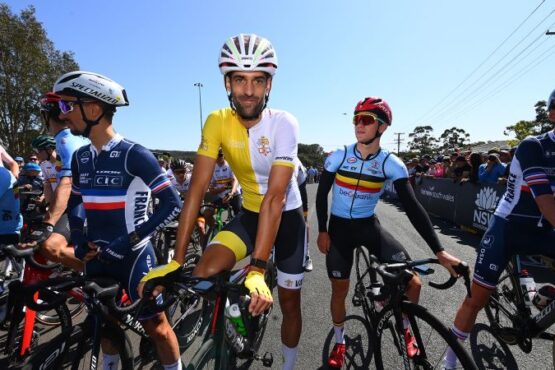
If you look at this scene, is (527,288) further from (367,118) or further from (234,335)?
(234,335)

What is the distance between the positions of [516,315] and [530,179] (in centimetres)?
138

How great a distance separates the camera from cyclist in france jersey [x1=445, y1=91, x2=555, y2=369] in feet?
8.94

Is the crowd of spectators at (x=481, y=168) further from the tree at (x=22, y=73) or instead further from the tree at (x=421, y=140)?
the tree at (x=421, y=140)

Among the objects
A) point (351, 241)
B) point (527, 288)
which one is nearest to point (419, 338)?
point (351, 241)

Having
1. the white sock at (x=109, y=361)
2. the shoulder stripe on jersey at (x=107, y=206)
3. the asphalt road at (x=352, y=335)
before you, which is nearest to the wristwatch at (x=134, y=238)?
the shoulder stripe on jersey at (x=107, y=206)

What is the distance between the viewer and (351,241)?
10.8 feet

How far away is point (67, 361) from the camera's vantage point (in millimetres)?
1905

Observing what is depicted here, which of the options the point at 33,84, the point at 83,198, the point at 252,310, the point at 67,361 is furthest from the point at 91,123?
the point at 33,84

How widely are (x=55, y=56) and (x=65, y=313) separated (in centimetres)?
3448

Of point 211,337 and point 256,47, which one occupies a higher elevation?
point 256,47

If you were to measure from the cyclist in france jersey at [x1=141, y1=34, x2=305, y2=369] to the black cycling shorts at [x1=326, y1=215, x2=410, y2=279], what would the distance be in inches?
27.3

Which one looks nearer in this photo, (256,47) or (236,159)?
(256,47)

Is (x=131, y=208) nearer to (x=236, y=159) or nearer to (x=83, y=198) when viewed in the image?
(x=83, y=198)

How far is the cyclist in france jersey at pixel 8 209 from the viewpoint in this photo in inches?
136
